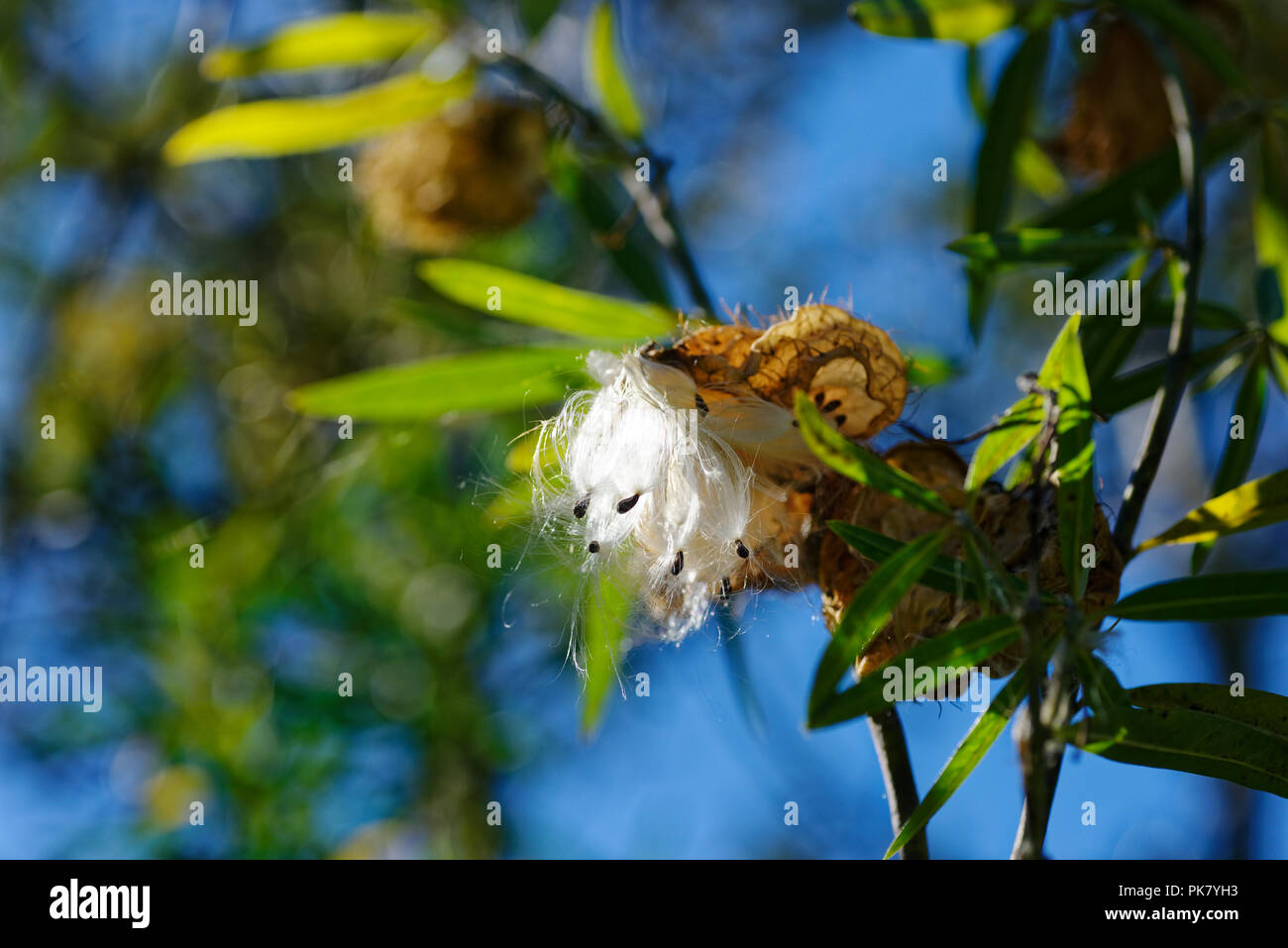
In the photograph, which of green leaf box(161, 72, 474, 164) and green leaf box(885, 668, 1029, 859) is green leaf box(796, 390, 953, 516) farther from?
green leaf box(161, 72, 474, 164)

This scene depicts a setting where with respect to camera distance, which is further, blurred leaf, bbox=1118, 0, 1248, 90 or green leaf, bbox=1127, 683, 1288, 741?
blurred leaf, bbox=1118, 0, 1248, 90

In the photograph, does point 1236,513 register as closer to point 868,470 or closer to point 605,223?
point 868,470

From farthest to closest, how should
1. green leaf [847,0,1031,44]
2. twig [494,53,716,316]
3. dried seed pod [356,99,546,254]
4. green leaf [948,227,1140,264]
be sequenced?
dried seed pod [356,99,546,254]
twig [494,53,716,316]
green leaf [847,0,1031,44]
green leaf [948,227,1140,264]

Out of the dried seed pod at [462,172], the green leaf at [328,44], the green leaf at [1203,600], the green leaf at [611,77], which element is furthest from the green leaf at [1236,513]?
the dried seed pod at [462,172]

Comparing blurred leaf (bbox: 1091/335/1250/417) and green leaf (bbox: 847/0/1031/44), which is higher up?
green leaf (bbox: 847/0/1031/44)

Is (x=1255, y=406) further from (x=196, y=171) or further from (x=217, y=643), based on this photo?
(x=196, y=171)

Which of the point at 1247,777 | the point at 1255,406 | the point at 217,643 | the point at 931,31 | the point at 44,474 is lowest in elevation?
the point at 1247,777

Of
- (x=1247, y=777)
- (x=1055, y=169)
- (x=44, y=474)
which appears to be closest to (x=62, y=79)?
(x=44, y=474)

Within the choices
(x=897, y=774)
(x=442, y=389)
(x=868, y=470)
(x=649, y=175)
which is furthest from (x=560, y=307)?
(x=897, y=774)

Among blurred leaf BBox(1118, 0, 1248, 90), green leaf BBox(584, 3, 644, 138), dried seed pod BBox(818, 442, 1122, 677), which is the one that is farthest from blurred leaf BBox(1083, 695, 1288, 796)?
green leaf BBox(584, 3, 644, 138)
